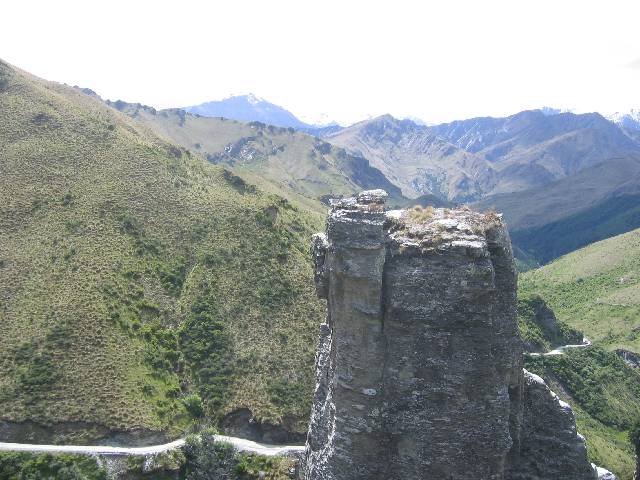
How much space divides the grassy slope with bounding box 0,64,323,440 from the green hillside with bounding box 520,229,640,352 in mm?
80087

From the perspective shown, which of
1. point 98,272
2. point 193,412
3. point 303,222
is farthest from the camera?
point 303,222

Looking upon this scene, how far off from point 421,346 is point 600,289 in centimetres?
14904

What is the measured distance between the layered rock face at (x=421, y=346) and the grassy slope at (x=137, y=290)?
36588 mm

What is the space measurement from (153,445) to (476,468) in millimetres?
39660

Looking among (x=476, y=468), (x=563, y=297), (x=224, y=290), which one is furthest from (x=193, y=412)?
(x=563, y=297)

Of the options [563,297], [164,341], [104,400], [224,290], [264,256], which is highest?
[563,297]

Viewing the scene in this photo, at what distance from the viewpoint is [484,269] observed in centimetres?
2083

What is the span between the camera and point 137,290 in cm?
6856

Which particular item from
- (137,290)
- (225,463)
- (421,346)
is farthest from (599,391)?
(421,346)

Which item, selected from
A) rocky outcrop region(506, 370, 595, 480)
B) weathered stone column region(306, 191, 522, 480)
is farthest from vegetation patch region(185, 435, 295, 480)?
rocky outcrop region(506, 370, 595, 480)

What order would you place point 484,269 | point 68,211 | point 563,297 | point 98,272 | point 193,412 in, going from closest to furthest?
point 484,269 → point 193,412 → point 98,272 → point 68,211 → point 563,297

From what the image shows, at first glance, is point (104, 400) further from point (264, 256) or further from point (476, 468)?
point (476, 468)

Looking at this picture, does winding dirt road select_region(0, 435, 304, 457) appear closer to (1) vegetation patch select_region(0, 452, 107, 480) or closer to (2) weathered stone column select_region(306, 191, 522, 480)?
(1) vegetation patch select_region(0, 452, 107, 480)

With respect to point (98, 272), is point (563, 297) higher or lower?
higher
